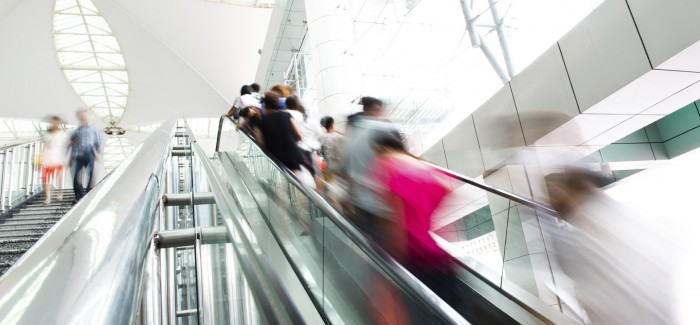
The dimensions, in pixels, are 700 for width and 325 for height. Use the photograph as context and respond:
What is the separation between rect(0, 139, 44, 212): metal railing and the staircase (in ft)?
0.43

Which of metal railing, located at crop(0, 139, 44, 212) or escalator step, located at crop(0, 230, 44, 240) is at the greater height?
metal railing, located at crop(0, 139, 44, 212)

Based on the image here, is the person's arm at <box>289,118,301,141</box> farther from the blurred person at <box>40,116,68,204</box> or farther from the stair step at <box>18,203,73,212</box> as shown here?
the blurred person at <box>40,116,68,204</box>

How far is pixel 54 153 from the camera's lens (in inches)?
256

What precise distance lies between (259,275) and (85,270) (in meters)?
1.86

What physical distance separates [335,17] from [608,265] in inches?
369

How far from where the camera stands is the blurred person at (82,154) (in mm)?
5821

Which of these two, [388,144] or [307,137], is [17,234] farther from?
[388,144]

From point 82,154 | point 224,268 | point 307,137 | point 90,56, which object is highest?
point 90,56

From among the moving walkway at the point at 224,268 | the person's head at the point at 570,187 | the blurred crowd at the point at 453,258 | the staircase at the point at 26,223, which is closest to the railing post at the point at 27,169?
the staircase at the point at 26,223

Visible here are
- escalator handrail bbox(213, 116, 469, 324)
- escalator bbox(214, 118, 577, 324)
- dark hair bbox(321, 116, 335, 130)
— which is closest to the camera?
escalator handrail bbox(213, 116, 469, 324)

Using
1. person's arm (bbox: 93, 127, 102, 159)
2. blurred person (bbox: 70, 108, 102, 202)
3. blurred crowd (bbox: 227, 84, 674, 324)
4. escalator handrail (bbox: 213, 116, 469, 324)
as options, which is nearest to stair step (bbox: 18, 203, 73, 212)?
blurred person (bbox: 70, 108, 102, 202)

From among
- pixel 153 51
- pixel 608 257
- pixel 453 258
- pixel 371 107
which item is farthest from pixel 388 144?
pixel 153 51

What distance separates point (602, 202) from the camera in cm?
193

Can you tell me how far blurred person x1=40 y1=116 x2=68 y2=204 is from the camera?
6.43 m
